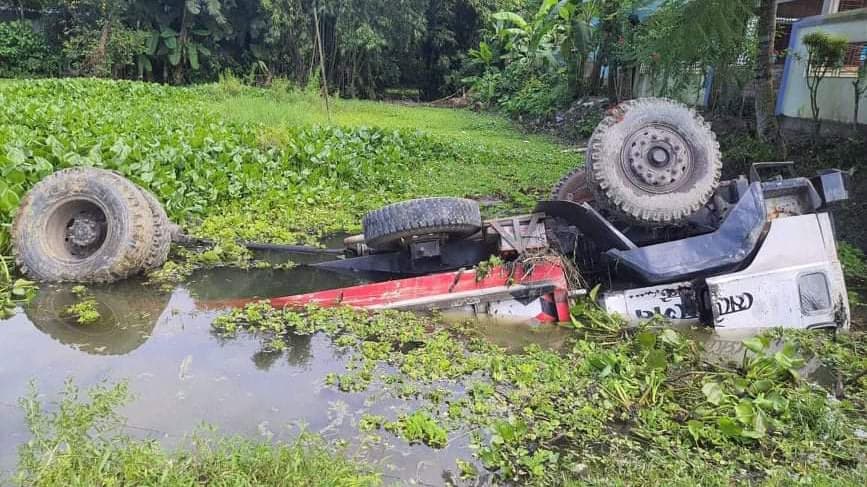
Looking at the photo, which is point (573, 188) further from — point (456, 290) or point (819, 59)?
point (819, 59)

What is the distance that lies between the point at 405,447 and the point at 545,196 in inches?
237

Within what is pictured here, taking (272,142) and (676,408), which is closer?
(676,408)

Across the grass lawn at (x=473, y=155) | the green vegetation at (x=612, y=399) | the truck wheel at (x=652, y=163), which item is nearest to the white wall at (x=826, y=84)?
the grass lawn at (x=473, y=155)

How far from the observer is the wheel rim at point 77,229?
205 inches

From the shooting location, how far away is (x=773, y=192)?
15.1 ft

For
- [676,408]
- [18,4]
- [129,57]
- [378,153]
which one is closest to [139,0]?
[129,57]

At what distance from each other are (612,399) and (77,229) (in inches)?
176

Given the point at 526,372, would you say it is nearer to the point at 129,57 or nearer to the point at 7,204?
the point at 7,204

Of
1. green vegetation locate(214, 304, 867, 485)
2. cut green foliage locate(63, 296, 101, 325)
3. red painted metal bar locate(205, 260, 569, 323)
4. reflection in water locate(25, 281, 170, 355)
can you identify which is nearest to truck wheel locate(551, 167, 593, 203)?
red painted metal bar locate(205, 260, 569, 323)

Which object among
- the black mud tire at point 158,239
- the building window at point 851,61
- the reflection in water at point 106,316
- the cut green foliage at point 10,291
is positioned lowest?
the reflection in water at point 106,316

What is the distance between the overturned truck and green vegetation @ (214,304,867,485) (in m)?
0.25

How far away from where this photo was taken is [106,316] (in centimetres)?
446

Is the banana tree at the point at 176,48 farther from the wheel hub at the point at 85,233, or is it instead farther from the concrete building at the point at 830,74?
the concrete building at the point at 830,74

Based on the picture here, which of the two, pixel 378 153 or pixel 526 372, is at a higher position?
pixel 378 153
